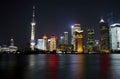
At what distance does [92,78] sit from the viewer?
120 ft

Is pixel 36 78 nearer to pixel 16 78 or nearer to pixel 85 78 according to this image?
pixel 16 78

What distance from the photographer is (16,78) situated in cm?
3481

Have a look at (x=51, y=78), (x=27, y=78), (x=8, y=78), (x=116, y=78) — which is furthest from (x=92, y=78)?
(x=8, y=78)

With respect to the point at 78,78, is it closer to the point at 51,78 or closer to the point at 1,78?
the point at 51,78

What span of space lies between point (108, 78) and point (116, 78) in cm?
113

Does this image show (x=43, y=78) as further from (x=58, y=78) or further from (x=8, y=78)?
(x=8, y=78)

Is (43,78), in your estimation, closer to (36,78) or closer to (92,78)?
(36,78)

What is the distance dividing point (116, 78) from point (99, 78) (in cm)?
235

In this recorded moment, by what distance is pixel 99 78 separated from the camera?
119ft

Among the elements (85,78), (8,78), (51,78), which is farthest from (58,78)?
(8,78)

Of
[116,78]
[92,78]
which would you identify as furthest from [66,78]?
[116,78]

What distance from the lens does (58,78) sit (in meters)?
36.2

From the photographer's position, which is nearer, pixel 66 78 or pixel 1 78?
pixel 1 78

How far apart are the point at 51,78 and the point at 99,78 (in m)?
6.55
